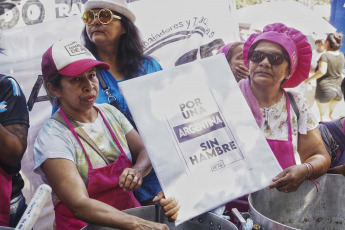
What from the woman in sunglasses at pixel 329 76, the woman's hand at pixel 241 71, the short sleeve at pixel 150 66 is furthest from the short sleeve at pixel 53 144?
the woman in sunglasses at pixel 329 76

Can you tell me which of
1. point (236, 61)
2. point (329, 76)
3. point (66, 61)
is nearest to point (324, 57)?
point (329, 76)

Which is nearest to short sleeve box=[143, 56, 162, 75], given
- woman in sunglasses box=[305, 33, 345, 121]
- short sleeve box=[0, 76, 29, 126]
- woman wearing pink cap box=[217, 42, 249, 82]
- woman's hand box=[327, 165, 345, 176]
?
woman wearing pink cap box=[217, 42, 249, 82]

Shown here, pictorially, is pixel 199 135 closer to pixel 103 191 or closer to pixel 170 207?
pixel 170 207

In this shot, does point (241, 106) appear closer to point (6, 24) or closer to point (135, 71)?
point (135, 71)

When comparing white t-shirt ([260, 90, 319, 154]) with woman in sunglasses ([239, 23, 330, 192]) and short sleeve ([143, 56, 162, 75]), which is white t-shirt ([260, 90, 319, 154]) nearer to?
woman in sunglasses ([239, 23, 330, 192])

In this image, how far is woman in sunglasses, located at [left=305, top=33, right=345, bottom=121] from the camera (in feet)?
16.4

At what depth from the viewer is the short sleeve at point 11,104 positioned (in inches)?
68.5

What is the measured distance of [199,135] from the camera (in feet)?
5.12

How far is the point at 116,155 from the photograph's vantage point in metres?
1.69

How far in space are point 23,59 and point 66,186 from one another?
1.39 meters

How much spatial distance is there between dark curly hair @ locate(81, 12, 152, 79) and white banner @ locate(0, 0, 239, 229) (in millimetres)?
451

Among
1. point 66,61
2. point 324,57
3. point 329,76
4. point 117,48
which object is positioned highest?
point 66,61

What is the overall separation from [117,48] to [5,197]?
39.6 inches

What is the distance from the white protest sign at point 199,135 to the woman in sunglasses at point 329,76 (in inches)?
139
